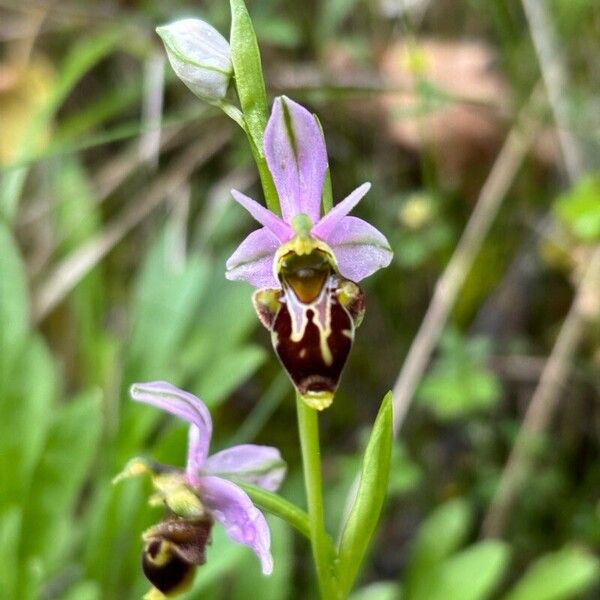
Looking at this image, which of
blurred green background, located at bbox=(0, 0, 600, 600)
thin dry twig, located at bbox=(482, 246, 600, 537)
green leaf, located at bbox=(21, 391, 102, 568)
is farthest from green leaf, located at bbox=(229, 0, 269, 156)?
thin dry twig, located at bbox=(482, 246, 600, 537)

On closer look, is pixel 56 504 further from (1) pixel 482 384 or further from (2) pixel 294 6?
(2) pixel 294 6

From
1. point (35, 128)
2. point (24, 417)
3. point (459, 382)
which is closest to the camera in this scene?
point (24, 417)

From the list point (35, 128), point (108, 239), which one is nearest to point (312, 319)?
point (108, 239)

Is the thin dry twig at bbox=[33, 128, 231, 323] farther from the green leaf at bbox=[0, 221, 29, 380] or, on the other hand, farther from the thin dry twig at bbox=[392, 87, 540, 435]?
the thin dry twig at bbox=[392, 87, 540, 435]

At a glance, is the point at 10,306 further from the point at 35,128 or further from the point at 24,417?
the point at 35,128

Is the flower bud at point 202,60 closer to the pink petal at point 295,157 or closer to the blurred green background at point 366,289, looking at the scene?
the pink petal at point 295,157

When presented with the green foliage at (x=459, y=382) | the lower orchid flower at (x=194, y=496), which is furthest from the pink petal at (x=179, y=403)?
the green foliage at (x=459, y=382)

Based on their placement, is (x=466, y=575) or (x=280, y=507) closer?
(x=280, y=507)
